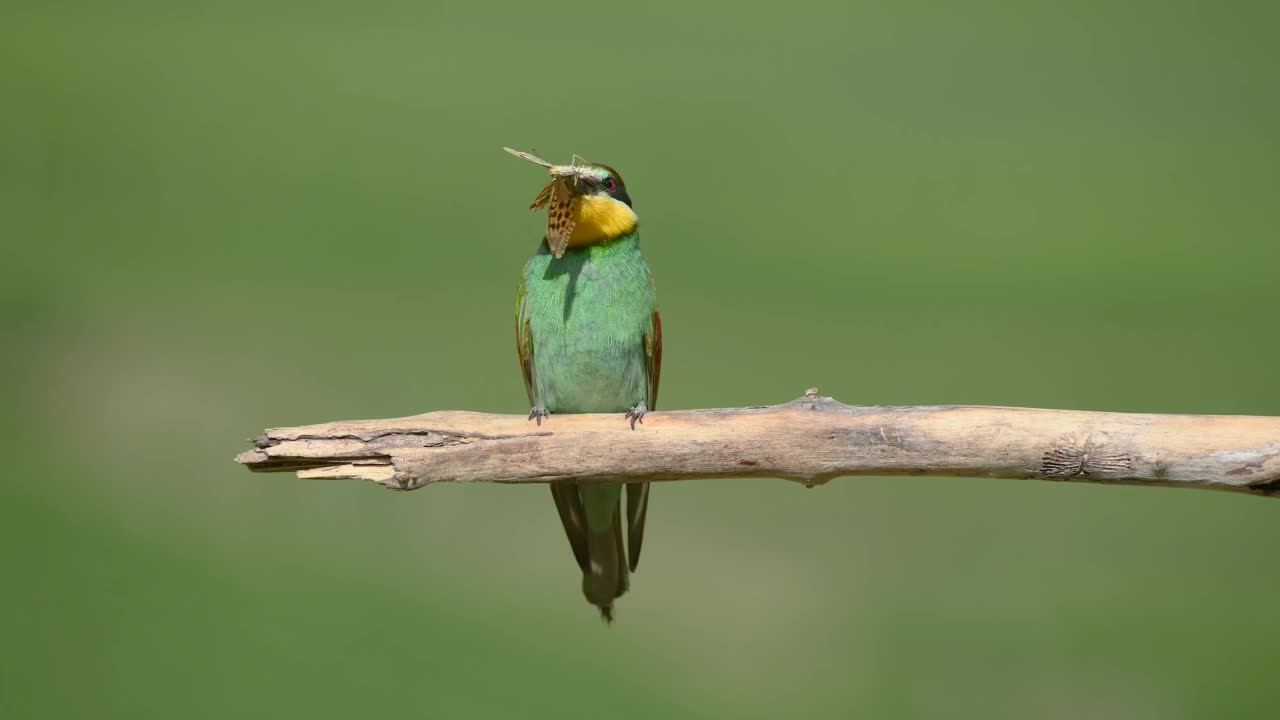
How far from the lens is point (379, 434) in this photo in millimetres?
1769

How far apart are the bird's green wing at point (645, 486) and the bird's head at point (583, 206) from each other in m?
0.22

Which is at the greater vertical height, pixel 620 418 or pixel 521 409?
pixel 521 409

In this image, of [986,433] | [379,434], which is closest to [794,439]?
[986,433]

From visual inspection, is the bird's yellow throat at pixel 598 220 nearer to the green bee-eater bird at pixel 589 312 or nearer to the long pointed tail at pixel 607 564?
the green bee-eater bird at pixel 589 312

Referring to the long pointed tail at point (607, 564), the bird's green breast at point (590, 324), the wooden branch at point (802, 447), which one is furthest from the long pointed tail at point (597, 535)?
the wooden branch at point (802, 447)

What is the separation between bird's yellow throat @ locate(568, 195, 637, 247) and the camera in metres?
2.18

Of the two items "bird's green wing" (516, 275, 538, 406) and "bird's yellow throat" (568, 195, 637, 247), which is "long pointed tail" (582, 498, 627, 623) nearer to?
"bird's green wing" (516, 275, 538, 406)

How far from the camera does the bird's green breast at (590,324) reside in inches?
88.1

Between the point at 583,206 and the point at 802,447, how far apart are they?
712mm

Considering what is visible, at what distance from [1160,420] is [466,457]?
1.07 meters

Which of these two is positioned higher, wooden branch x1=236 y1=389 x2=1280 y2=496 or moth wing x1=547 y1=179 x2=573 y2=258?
moth wing x1=547 y1=179 x2=573 y2=258

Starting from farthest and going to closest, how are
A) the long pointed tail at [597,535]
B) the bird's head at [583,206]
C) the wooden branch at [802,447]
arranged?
the long pointed tail at [597,535] → the bird's head at [583,206] → the wooden branch at [802,447]

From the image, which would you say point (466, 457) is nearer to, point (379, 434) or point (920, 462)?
point (379, 434)

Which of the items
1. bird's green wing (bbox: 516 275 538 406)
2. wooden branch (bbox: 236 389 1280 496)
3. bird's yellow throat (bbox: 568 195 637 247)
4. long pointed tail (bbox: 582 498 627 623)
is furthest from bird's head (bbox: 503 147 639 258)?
long pointed tail (bbox: 582 498 627 623)
